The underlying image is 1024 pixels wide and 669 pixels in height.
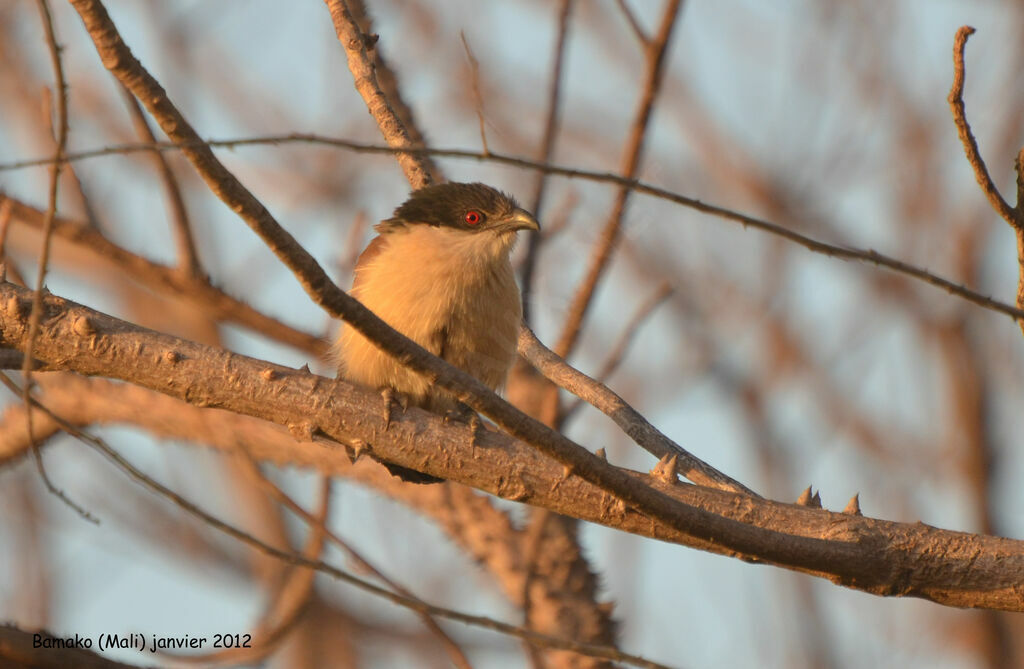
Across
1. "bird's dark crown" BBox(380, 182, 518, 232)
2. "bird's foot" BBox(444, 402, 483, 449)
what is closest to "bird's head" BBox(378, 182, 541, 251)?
"bird's dark crown" BBox(380, 182, 518, 232)

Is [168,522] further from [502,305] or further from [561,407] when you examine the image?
[502,305]

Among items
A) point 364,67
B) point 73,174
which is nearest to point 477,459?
point 364,67

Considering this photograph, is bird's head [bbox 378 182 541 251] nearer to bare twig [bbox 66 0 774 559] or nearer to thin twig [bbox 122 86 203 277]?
thin twig [bbox 122 86 203 277]

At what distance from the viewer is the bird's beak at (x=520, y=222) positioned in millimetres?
4168

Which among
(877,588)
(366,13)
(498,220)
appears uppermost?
(366,13)

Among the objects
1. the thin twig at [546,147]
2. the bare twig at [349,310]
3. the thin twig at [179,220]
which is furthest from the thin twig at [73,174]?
the thin twig at [546,147]

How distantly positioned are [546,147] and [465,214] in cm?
73

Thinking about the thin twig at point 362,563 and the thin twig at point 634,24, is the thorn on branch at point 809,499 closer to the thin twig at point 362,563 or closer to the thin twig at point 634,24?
the thin twig at point 362,563

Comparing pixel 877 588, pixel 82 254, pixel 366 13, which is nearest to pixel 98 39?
pixel 877 588

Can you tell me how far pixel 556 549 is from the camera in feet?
15.2

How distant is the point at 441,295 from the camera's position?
3.62 m

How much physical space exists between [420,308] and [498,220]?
2.46 feet

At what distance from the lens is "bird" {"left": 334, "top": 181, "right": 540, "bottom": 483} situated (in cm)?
349

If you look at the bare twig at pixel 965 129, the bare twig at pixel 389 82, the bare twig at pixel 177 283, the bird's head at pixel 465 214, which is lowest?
the bare twig at pixel 965 129
